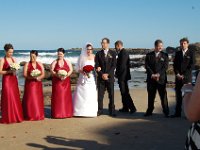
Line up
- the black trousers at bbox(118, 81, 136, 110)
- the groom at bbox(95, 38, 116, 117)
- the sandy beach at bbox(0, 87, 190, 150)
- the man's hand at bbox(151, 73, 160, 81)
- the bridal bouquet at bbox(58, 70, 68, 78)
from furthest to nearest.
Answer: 1. the black trousers at bbox(118, 81, 136, 110)
2. the groom at bbox(95, 38, 116, 117)
3. the man's hand at bbox(151, 73, 160, 81)
4. the bridal bouquet at bbox(58, 70, 68, 78)
5. the sandy beach at bbox(0, 87, 190, 150)

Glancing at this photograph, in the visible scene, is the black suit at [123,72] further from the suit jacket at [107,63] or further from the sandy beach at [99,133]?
the sandy beach at [99,133]

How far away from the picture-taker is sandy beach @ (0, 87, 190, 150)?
23.1 feet

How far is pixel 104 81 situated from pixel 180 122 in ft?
8.22

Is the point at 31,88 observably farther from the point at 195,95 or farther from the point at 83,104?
the point at 195,95

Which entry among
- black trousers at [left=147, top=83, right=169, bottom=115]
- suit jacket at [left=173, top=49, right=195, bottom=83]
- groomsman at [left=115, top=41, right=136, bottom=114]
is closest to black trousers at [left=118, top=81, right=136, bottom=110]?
groomsman at [left=115, top=41, right=136, bottom=114]

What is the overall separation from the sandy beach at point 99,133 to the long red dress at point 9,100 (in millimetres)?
279

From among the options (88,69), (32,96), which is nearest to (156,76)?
(88,69)

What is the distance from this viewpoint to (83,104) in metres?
10.3

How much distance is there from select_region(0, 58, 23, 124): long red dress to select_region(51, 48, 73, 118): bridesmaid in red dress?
3.57ft

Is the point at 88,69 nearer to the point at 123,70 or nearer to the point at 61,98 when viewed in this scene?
the point at 61,98

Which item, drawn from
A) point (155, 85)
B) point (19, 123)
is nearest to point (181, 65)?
point (155, 85)

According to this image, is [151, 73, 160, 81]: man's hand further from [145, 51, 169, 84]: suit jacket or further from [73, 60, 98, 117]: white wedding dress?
[73, 60, 98, 117]: white wedding dress

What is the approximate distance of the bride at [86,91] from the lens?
10.3m

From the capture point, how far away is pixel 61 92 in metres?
10.2
